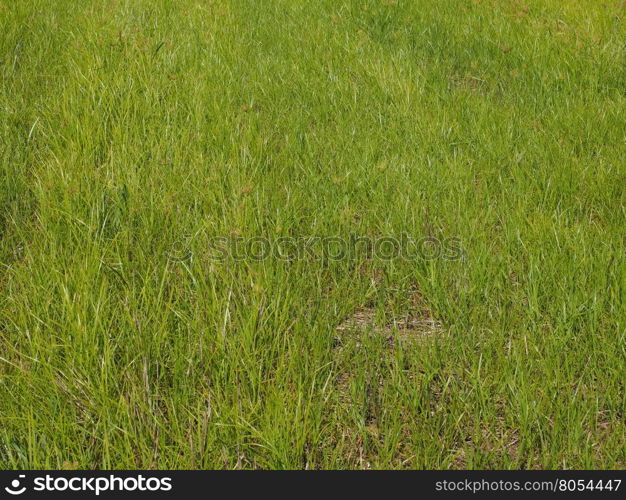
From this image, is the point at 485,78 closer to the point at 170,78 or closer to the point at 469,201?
the point at 469,201

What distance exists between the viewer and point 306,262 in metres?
2.34

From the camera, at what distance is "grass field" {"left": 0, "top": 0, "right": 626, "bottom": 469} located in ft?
5.48

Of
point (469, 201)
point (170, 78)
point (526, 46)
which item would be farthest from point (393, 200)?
point (526, 46)

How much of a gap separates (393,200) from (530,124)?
4.08 ft

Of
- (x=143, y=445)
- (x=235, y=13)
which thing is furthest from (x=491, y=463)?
(x=235, y=13)

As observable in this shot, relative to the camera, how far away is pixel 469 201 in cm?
276

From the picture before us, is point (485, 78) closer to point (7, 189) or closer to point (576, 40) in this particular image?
point (576, 40)

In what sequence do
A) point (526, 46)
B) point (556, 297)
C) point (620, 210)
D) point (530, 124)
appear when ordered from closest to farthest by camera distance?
point (556, 297) → point (620, 210) → point (530, 124) → point (526, 46)

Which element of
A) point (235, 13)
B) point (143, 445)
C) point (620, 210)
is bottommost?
point (143, 445)

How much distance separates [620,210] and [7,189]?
2.70m

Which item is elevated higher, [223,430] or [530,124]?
[530,124]

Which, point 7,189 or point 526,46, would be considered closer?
point 7,189

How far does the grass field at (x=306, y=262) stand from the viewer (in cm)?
167

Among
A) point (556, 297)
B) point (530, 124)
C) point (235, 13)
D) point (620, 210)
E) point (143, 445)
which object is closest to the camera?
point (143, 445)
